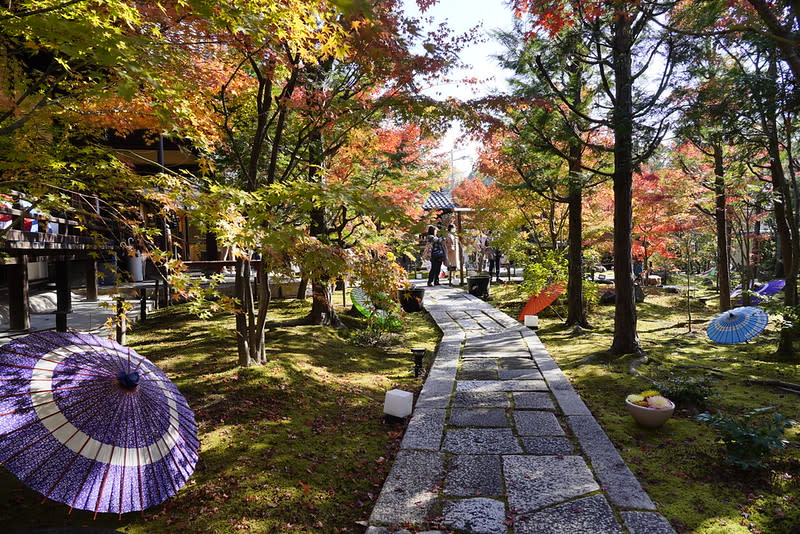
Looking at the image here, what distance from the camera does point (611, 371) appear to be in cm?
737

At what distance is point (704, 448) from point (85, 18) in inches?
249

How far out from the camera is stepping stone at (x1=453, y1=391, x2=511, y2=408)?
5816 millimetres

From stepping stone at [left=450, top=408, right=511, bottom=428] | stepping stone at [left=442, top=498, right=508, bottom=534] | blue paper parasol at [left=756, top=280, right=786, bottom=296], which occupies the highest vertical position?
blue paper parasol at [left=756, top=280, right=786, bottom=296]

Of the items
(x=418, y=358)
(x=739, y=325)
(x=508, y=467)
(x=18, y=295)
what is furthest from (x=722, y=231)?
(x=18, y=295)

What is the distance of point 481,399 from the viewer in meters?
6.05

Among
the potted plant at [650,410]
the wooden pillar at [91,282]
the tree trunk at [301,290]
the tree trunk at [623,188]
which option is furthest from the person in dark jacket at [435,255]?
the potted plant at [650,410]

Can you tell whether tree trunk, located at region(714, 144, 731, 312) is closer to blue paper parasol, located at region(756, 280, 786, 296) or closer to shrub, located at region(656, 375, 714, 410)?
blue paper parasol, located at region(756, 280, 786, 296)

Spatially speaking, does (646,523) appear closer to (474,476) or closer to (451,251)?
(474,476)

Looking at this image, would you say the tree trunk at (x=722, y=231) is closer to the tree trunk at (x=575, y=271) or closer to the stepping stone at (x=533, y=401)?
the tree trunk at (x=575, y=271)

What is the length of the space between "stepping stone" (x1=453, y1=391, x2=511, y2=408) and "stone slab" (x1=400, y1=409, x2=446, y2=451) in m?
0.42

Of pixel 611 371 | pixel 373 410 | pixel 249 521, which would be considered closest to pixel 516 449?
pixel 373 410

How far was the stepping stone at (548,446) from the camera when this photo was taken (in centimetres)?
443

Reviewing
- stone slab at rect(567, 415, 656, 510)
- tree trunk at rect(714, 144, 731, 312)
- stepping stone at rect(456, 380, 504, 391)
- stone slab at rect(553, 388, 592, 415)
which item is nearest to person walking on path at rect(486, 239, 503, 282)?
tree trunk at rect(714, 144, 731, 312)

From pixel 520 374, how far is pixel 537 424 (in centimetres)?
204
